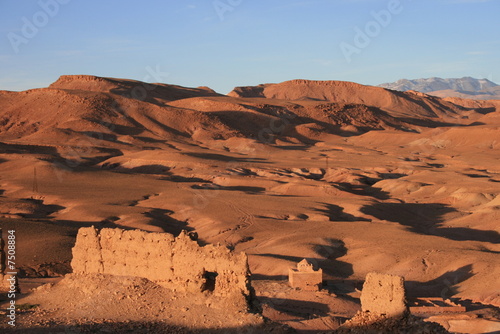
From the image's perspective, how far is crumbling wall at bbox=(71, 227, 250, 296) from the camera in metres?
11.9

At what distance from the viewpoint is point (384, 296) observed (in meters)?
10.3

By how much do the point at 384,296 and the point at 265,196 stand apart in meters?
28.2

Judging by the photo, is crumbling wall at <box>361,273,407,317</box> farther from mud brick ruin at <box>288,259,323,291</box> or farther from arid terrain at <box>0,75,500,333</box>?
mud brick ruin at <box>288,259,323,291</box>

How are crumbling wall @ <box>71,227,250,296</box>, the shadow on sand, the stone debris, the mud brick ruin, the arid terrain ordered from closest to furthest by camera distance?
1. the stone debris
2. crumbling wall @ <box>71,227,250,296</box>
3. the arid terrain
4. the mud brick ruin
5. the shadow on sand

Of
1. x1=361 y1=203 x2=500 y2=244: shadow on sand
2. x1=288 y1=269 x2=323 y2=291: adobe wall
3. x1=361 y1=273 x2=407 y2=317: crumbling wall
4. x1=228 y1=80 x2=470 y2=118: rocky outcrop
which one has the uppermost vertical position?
x1=228 y1=80 x2=470 y2=118: rocky outcrop

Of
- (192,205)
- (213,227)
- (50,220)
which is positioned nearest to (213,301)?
(213,227)

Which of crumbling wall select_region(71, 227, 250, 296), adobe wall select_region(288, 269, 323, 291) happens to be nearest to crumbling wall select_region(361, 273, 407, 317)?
crumbling wall select_region(71, 227, 250, 296)

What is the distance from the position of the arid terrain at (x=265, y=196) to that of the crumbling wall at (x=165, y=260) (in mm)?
361

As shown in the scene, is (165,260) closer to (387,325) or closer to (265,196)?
(387,325)

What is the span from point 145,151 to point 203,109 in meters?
31.8

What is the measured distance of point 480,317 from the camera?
16.3m

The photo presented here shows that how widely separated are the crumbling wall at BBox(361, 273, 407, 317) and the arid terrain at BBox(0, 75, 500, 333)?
6.69ft

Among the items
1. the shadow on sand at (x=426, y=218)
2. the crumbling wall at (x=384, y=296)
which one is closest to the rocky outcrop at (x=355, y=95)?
the shadow on sand at (x=426, y=218)

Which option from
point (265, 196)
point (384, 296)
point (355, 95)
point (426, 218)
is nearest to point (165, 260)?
point (384, 296)
